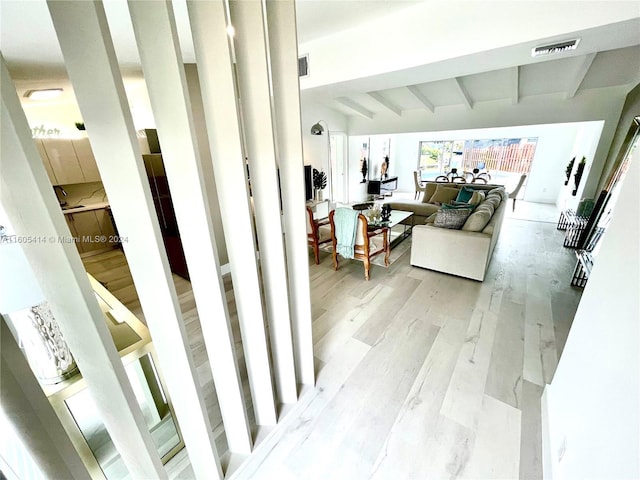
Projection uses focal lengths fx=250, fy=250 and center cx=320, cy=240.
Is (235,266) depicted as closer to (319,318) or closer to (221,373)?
(221,373)

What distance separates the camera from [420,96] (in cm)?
455

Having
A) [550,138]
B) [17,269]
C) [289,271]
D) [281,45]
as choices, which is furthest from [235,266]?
[550,138]

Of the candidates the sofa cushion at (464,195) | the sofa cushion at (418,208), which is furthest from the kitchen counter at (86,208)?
the sofa cushion at (464,195)

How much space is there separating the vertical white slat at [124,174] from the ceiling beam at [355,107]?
502cm

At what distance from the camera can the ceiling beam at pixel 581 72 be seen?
2626 mm

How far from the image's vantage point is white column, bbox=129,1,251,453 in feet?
2.28

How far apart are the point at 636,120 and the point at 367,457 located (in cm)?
454

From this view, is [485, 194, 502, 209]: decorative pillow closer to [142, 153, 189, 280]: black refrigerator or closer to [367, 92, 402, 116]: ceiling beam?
[367, 92, 402, 116]: ceiling beam

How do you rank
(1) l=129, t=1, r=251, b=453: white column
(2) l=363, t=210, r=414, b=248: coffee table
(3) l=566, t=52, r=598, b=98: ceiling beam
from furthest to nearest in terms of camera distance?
1. (2) l=363, t=210, r=414, b=248: coffee table
2. (3) l=566, t=52, r=598, b=98: ceiling beam
3. (1) l=129, t=1, r=251, b=453: white column

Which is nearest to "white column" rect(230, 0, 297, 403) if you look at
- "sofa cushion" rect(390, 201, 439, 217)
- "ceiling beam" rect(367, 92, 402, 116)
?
"ceiling beam" rect(367, 92, 402, 116)

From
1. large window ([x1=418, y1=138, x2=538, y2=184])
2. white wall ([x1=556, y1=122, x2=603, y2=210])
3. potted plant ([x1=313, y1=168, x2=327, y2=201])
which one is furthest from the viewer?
large window ([x1=418, y1=138, x2=538, y2=184])

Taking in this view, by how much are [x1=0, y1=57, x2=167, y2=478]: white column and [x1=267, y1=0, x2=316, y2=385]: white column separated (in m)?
0.79

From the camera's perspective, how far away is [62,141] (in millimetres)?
3979

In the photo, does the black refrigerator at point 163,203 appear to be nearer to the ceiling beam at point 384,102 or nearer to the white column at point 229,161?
the white column at point 229,161
